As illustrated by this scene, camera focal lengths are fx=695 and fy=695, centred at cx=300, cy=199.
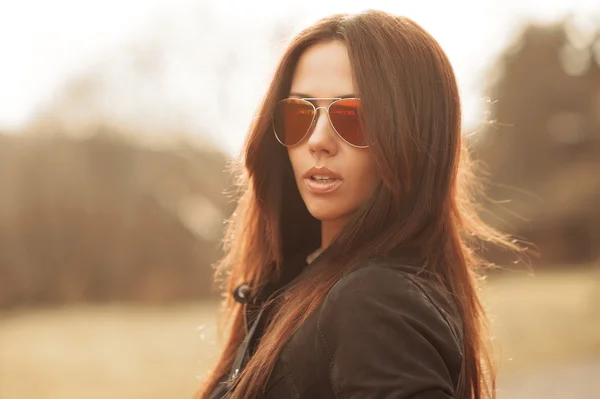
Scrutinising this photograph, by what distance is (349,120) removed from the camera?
67.5 inches

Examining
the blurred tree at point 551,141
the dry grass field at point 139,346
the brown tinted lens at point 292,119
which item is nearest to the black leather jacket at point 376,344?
the brown tinted lens at point 292,119

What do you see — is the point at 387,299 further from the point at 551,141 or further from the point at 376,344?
the point at 551,141

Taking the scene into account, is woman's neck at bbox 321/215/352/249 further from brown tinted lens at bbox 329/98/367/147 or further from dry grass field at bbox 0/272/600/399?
dry grass field at bbox 0/272/600/399

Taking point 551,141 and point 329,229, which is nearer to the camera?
point 329,229

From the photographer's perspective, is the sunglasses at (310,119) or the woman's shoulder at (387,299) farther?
the sunglasses at (310,119)

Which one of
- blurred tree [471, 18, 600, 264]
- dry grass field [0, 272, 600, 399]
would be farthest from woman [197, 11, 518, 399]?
blurred tree [471, 18, 600, 264]

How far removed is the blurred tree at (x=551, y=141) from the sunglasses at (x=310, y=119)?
12.2 m

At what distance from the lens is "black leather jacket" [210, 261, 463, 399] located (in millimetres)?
1310

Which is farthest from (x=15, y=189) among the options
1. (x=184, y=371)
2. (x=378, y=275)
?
(x=378, y=275)

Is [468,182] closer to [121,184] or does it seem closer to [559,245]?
[121,184]

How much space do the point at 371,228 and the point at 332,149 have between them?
24 cm

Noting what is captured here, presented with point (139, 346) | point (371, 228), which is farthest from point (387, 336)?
point (139, 346)

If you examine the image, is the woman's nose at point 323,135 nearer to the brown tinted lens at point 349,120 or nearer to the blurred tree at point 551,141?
the brown tinted lens at point 349,120

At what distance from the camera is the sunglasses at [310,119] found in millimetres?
1713
